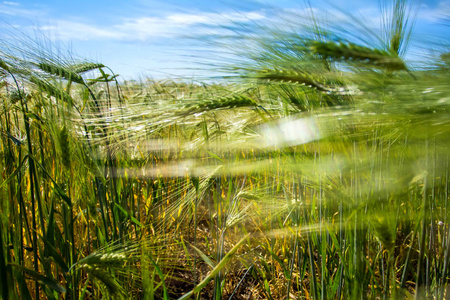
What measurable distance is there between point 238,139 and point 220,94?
1.49 ft

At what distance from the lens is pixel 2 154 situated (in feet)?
4.06

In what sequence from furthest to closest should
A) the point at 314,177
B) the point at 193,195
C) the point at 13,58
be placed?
the point at 193,195
the point at 13,58
the point at 314,177

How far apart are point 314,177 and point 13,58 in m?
1.03

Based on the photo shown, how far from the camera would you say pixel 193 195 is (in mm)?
1231

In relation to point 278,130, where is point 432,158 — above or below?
below

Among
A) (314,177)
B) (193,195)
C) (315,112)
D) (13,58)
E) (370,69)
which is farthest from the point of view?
(193,195)

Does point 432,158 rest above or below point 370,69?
below

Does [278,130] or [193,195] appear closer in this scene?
[278,130]

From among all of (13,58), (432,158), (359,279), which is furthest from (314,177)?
(13,58)

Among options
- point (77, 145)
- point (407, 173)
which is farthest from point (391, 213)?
point (77, 145)

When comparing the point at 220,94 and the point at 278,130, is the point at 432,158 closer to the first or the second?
the point at 278,130

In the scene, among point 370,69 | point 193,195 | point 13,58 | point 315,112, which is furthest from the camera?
point 193,195

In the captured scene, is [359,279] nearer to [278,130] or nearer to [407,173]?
[407,173]

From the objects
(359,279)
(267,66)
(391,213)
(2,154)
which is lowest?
(359,279)
